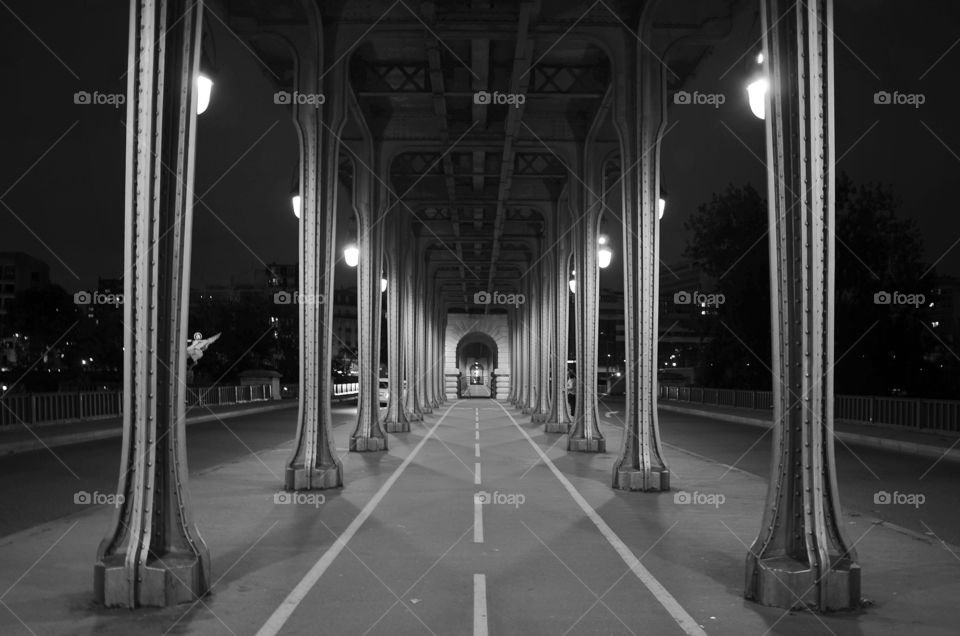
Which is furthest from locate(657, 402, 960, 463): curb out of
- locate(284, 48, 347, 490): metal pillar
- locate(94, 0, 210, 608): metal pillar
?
locate(94, 0, 210, 608): metal pillar

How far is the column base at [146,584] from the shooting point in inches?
304

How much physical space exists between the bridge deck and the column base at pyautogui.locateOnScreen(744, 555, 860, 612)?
0.19 metres

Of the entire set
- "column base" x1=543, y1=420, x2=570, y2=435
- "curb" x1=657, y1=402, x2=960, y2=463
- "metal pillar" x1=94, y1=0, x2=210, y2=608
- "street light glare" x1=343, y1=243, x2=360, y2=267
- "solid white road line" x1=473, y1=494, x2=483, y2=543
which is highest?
"street light glare" x1=343, y1=243, x2=360, y2=267

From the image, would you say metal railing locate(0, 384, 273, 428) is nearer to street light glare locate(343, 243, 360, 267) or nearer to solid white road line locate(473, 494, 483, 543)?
street light glare locate(343, 243, 360, 267)

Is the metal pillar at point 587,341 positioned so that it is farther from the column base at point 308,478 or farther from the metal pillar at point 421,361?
the metal pillar at point 421,361

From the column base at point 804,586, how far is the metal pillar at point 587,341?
1511cm

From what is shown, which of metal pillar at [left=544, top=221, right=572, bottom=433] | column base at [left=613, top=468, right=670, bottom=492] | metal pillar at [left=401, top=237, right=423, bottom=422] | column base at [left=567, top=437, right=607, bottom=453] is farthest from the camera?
metal pillar at [left=401, top=237, right=423, bottom=422]

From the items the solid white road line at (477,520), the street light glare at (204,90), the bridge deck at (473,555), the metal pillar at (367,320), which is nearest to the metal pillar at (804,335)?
the bridge deck at (473,555)

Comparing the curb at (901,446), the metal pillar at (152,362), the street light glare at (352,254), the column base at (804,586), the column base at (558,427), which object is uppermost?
the street light glare at (352,254)

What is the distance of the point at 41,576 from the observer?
8.83 metres

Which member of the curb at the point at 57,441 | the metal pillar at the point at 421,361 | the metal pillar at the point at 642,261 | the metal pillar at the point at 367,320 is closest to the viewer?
the metal pillar at the point at 642,261

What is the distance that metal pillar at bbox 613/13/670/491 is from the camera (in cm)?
1577

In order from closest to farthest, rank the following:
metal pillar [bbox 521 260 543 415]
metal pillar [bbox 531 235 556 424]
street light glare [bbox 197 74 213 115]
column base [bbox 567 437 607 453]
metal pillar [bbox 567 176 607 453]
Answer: street light glare [bbox 197 74 213 115] → metal pillar [bbox 567 176 607 453] → column base [bbox 567 437 607 453] → metal pillar [bbox 531 235 556 424] → metal pillar [bbox 521 260 543 415]

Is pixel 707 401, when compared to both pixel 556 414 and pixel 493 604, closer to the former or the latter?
pixel 556 414
